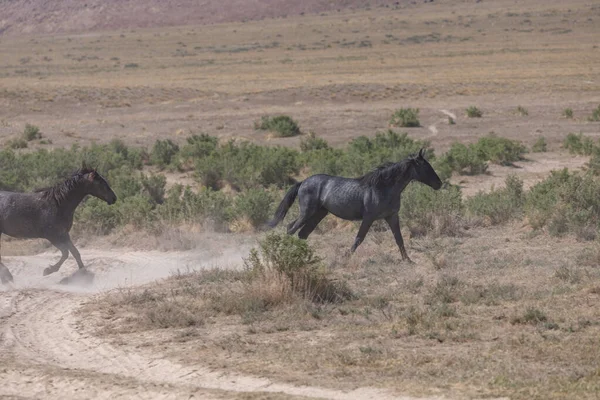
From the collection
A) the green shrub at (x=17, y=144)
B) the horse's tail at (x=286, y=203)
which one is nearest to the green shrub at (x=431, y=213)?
the horse's tail at (x=286, y=203)

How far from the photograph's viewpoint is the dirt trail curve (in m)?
7.81

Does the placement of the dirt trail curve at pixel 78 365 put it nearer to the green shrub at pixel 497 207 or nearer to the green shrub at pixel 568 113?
the green shrub at pixel 497 207

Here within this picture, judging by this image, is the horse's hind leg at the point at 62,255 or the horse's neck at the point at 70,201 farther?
the horse's neck at the point at 70,201

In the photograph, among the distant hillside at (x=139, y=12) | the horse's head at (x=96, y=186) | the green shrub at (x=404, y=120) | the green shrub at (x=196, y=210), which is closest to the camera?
the horse's head at (x=96, y=186)

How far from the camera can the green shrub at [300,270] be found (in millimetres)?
10852

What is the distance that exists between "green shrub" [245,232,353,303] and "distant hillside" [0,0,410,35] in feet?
419

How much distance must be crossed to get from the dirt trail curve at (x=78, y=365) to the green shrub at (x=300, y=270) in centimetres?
221

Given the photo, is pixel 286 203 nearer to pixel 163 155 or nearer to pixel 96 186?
pixel 96 186

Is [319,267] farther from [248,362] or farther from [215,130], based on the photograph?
[215,130]

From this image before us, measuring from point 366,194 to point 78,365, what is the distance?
5.38 metres

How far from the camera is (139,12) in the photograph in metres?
141

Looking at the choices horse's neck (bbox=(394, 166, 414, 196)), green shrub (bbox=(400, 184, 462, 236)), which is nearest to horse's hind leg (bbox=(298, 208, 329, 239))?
horse's neck (bbox=(394, 166, 414, 196))

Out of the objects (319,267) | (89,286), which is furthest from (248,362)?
(89,286)

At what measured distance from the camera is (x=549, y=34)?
9600 cm
